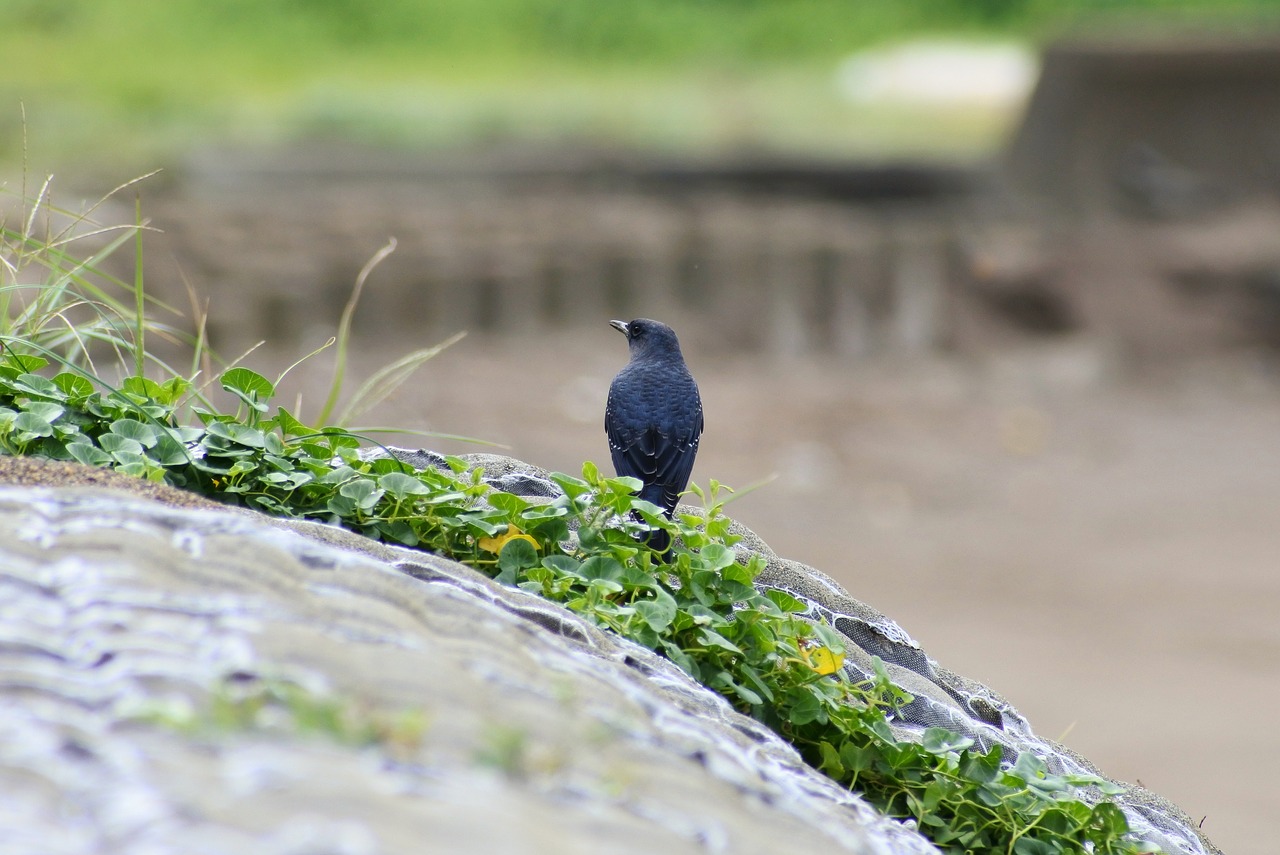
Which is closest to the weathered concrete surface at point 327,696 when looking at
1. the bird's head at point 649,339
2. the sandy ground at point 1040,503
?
the bird's head at point 649,339

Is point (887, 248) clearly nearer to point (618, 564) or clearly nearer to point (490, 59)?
point (618, 564)

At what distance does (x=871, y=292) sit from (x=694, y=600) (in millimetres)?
10152

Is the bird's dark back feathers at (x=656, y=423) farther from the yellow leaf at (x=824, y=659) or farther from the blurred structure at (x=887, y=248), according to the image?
Result: the blurred structure at (x=887, y=248)

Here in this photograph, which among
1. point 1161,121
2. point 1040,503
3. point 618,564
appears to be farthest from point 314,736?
point 1161,121

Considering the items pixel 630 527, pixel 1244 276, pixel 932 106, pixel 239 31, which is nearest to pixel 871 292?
pixel 1244 276

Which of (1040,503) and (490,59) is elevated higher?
(490,59)

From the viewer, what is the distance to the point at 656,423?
3.22 m

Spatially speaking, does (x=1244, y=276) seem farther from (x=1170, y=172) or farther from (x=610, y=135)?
(x=610, y=135)

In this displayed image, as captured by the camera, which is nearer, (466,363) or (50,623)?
(50,623)

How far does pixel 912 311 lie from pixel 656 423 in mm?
9247

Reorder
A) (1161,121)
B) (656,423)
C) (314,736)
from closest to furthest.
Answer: (314,736)
(656,423)
(1161,121)

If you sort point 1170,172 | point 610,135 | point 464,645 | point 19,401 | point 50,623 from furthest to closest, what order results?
1. point 610,135
2. point 1170,172
3. point 19,401
4. point 464,645
5. point 50,623

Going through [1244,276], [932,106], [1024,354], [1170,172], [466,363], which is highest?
[932,106]

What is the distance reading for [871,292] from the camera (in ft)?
39.8
